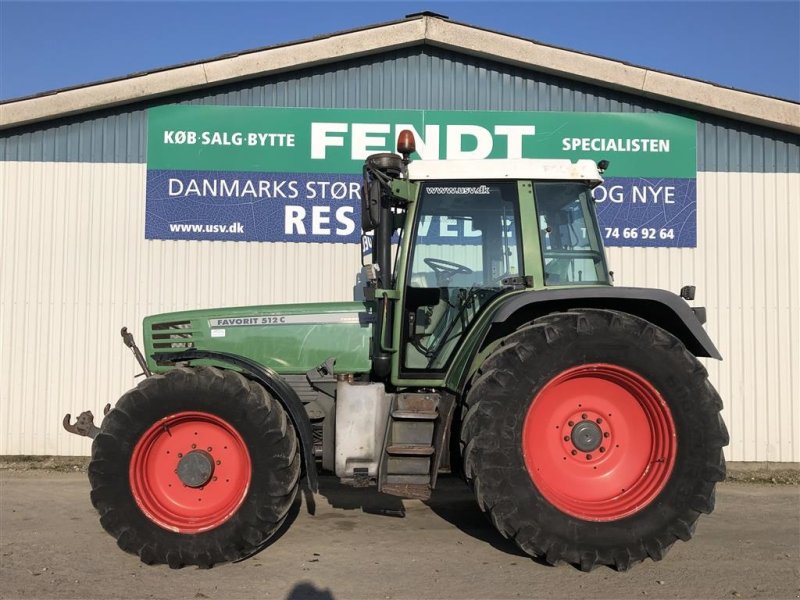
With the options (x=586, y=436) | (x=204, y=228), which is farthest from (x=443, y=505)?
(x=204, y=228)

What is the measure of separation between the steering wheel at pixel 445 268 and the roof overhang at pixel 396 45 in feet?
12.0

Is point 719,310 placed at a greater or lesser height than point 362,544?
greater

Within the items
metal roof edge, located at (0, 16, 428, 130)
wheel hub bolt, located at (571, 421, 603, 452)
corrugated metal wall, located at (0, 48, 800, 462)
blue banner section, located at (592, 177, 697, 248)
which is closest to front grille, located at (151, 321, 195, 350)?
corrugated metal wall, located at (0, 48, 800, 462)

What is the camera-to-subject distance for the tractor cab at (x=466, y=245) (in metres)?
4.14

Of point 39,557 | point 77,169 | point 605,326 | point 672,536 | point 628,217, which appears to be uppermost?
point 77,169

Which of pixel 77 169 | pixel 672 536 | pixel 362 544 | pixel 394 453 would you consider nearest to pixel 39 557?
pixel 362 544

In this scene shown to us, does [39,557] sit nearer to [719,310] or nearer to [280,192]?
[280,192]

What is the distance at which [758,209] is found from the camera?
Result: 269 inches

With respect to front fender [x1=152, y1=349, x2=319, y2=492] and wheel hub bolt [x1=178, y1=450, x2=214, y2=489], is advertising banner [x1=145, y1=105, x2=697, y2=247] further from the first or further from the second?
wheel hub bolt [x1=178, y1=450, x2=214, y2=489]

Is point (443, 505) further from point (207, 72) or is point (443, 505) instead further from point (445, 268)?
point (207, 72)

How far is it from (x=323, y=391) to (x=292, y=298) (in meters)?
2.68

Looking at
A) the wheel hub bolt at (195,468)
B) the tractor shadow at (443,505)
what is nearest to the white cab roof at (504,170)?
the tractor shadow at (443,505)

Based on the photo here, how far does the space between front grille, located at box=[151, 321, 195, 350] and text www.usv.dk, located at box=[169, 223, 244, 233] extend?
8.31 ft

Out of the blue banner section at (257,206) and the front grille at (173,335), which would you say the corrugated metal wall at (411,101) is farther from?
the front grille at (173,335)
